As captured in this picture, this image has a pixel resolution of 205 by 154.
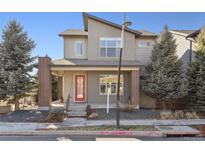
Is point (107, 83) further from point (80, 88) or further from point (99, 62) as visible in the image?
point (80, 88)

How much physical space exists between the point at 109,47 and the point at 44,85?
6.28m

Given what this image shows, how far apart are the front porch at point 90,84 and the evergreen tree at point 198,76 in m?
4.15

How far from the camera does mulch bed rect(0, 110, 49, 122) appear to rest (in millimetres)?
16141

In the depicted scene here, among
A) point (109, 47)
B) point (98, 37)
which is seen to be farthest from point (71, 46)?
point (109, 47)

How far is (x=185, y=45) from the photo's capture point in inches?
1032

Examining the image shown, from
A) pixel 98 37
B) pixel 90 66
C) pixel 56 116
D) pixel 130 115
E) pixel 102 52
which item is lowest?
pixel 130 115

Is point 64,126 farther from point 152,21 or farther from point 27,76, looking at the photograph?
point 152,21

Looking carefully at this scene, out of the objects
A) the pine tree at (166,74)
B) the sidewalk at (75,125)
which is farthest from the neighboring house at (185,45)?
the sidewalk at (75,125)

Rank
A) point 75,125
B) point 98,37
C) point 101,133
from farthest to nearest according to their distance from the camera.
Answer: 1. point 98,37
2. point 75,125
3. point 101,133

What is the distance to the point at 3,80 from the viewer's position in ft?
61.0

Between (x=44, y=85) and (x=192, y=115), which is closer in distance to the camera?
(x=192, y=115)

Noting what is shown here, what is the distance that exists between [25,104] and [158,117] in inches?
482

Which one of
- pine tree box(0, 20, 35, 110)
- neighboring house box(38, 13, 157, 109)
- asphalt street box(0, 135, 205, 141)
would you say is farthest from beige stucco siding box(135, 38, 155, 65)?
asphalt street box(0, 135, 205, 141)

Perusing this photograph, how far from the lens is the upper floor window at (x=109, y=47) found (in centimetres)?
2138
